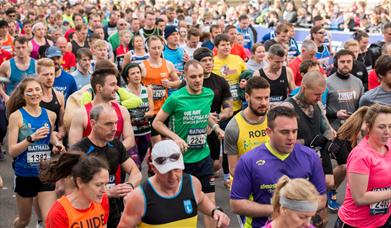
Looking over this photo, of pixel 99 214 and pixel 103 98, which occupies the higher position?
pixel 103 98

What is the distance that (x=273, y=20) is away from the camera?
2220 centimetres

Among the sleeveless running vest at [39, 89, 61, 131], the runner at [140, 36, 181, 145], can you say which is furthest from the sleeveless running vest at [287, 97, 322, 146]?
the runner at [140, 36, 181, 145]

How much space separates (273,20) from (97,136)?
17111mm

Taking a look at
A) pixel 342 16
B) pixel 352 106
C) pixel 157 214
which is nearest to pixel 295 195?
pixel 157 214

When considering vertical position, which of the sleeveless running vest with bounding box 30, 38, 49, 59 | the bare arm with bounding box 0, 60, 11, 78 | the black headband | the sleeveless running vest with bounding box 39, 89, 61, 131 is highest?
the sleeveless running vest with bounding box 30, 38, 49, 59

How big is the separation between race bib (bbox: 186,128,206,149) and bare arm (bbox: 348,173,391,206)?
2.43m

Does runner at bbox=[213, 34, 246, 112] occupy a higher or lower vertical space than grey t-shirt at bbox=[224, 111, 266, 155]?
higher

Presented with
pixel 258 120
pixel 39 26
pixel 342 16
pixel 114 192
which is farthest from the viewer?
pixel 342 16

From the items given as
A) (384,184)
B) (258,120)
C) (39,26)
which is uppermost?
(39,26)

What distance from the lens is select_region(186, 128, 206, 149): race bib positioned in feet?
24.5

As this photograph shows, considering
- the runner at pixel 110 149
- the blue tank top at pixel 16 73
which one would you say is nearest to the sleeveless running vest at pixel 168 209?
the runner at pixel 110 149

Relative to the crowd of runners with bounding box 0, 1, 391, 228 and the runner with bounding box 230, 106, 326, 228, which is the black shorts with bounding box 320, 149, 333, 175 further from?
the runner with bounding box 230, 106, 326, 228

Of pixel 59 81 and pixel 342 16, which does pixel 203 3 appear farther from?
pixel 59 81

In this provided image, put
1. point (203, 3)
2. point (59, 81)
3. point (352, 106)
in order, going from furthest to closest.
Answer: point (203, 3), point (59, 81), point (352, 106)
